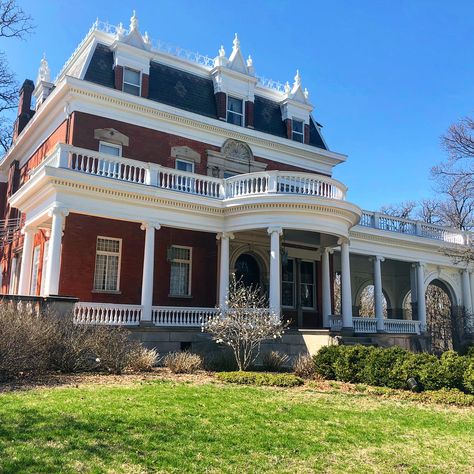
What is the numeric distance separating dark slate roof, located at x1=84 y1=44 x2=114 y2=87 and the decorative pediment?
2.03m

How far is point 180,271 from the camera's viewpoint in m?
21.6

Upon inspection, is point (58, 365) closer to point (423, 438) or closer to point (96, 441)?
point (96, 441)

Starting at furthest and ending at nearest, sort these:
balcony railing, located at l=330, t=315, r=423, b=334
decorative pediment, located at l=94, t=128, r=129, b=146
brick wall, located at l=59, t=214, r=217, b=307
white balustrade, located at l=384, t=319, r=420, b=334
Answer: white balustrade, located at l=384, t=319, r=420, b=334 → balcony railing, located at l=330, t=315, r=423, b=334 → decorative pediment, located at l=94, t=128, r=129, b=146 → brick wall, located at l=59, t=214, r=217, b=307

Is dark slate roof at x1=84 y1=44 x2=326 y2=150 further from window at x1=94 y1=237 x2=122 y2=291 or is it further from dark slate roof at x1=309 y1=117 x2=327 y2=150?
window at x1=94 y1=237 x2=122 y2=291

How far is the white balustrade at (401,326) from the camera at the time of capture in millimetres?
23647

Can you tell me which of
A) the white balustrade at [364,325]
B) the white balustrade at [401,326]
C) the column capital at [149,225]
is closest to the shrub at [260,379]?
the column capital at [149,225]

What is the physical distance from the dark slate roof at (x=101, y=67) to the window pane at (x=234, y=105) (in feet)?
19.4

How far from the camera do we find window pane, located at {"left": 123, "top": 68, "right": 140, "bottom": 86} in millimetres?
21750

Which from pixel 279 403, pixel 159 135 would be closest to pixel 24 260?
pixel 159 135

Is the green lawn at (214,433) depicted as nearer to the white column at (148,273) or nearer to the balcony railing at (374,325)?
the white column at (148,273)

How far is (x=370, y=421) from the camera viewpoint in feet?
28.9

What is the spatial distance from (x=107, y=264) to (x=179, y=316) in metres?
3.89

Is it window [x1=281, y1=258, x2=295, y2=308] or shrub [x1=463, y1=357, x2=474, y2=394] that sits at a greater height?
window [x1=281, y1=258, x2=295, y2=308]

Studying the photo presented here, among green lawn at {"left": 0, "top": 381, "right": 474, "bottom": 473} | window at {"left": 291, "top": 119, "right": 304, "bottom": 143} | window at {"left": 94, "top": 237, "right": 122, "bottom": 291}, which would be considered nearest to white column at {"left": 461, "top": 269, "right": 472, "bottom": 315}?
window at {"left": 291, "top": 119, "right": 304, "bottom": 143}
